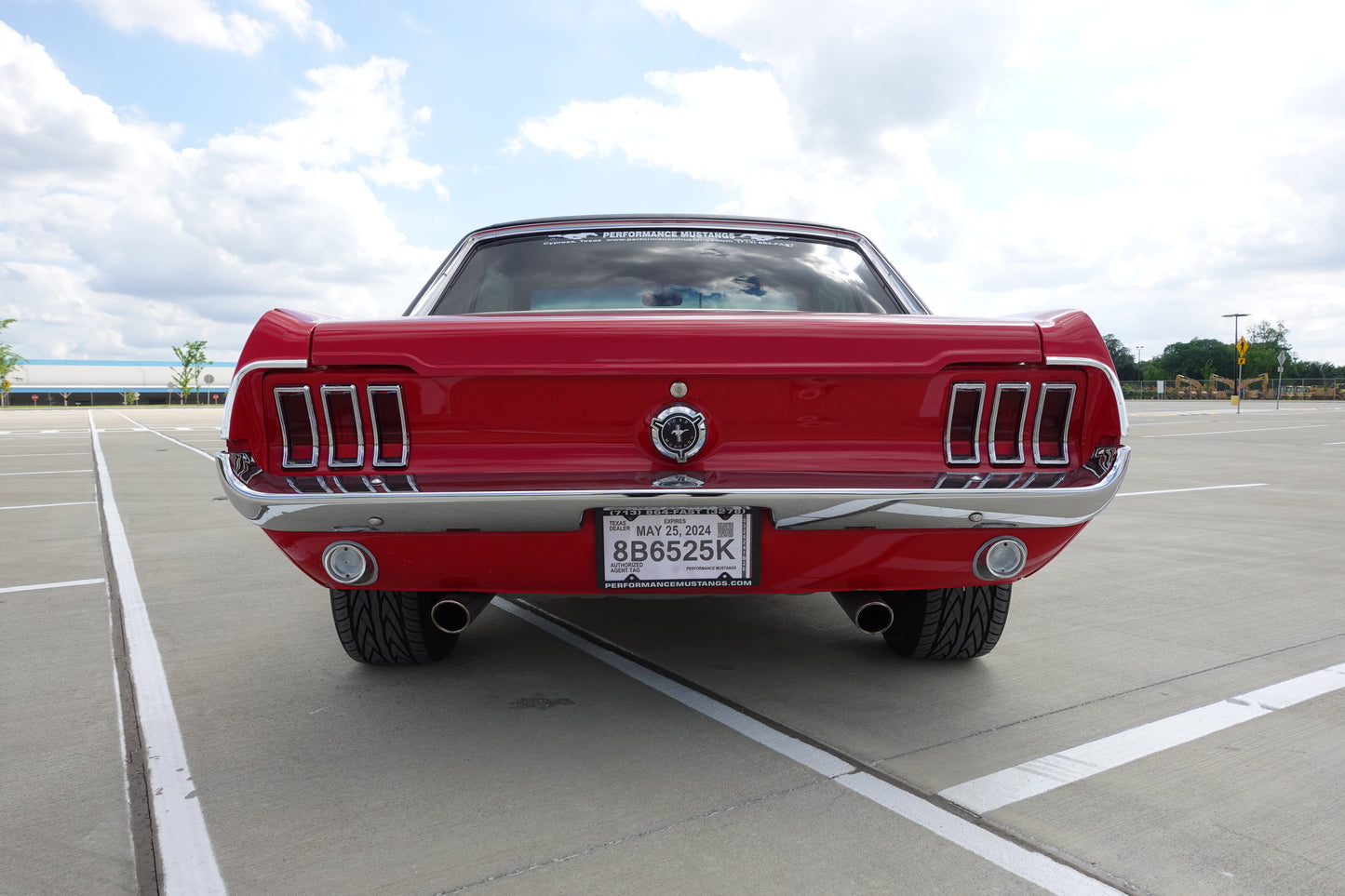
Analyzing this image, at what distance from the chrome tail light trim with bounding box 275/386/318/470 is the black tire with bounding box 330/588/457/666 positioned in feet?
2.25

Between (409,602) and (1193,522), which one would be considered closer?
(409,602)

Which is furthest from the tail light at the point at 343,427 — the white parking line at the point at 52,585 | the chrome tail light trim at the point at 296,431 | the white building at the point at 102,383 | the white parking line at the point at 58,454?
the white building at the point at 102,383

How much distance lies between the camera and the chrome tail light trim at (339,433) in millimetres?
2359

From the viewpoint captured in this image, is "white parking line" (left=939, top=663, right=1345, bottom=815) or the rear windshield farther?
the rear windshield

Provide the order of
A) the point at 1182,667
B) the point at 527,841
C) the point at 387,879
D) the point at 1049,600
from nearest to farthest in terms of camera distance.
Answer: the point at 387,879 → the point at 527,841 → the point at 1182,667 → the point at 1049,600

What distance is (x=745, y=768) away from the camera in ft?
7.61

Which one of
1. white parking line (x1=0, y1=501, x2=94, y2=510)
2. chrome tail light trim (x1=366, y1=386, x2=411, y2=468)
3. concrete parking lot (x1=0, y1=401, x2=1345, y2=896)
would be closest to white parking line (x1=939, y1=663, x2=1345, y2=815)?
concrete parking lot (x1=0, y1=401, x2=1345, y2=896)

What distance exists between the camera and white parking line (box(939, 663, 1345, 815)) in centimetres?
219

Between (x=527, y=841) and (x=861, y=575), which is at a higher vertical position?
(x=861, y=575)

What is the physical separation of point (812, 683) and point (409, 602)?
1364 millimetres

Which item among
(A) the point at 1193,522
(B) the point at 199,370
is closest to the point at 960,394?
(A) the point at 1193,522

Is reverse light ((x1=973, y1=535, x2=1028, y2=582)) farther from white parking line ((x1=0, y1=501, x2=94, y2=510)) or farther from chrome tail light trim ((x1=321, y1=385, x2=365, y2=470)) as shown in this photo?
white parking line ((x1=0, y1=501, x2=94, y2=510))

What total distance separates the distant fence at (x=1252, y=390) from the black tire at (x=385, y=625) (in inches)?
2937

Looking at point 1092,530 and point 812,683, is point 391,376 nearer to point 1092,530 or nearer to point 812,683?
point 812,683
